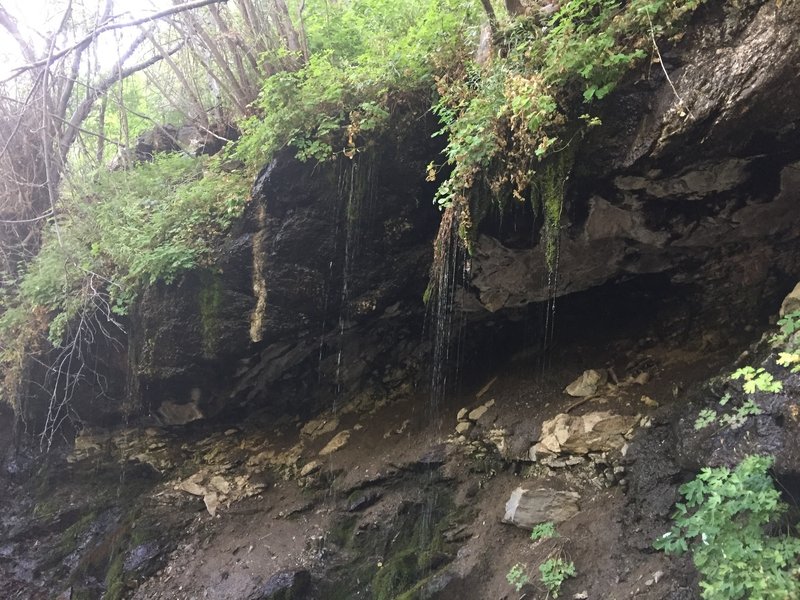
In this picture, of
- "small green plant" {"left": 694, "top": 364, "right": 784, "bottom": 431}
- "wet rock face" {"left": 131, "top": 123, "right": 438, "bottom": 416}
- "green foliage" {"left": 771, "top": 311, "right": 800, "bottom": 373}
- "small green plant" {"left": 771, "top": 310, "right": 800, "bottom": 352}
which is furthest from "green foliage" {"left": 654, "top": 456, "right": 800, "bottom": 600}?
"wet rock face" {"left": 131, "top": 123, "right": 438, "bottom": 416}

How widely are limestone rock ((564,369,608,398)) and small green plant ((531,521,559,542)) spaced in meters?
1.34

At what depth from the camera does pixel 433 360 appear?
20.5ft

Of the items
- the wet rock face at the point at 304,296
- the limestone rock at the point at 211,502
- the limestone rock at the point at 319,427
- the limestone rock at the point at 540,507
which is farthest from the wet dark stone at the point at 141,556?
the limestone rock at the point at 540,507

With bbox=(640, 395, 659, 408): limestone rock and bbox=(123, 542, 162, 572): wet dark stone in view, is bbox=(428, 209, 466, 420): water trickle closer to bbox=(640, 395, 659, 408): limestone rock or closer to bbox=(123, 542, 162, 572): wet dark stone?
bbox=(640, 395, 659, 408): limestone rock

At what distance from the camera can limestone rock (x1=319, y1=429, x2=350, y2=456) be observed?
634 cm

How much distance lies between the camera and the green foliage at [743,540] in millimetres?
2768

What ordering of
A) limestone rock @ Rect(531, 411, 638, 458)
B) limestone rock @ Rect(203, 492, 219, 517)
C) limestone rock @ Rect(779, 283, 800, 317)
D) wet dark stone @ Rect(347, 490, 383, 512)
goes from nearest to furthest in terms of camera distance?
limestone rock @ Rect(779, 283, 800, 317) → limestone rock @ Rect(531, 411, 638, 458) → wet dark stone @ Rect(347, 490, 383, 512) → limestone rock @ Rect(203, 492, 219, 517)

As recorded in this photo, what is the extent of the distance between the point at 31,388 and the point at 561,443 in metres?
6.79

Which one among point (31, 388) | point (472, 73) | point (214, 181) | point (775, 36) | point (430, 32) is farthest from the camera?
point (31, 388)

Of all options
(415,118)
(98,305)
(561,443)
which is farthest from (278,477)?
(415,118)

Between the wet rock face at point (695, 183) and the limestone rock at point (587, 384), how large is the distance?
85 centimetres

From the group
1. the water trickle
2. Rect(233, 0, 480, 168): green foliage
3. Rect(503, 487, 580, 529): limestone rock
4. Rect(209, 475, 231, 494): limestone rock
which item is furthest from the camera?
Rect(209, 475, 231, 494): limestone rock

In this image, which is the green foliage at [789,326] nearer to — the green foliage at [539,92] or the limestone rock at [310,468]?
the green foliage at [539,92]

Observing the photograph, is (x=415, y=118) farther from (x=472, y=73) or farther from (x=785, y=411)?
(x=785, y=411)
